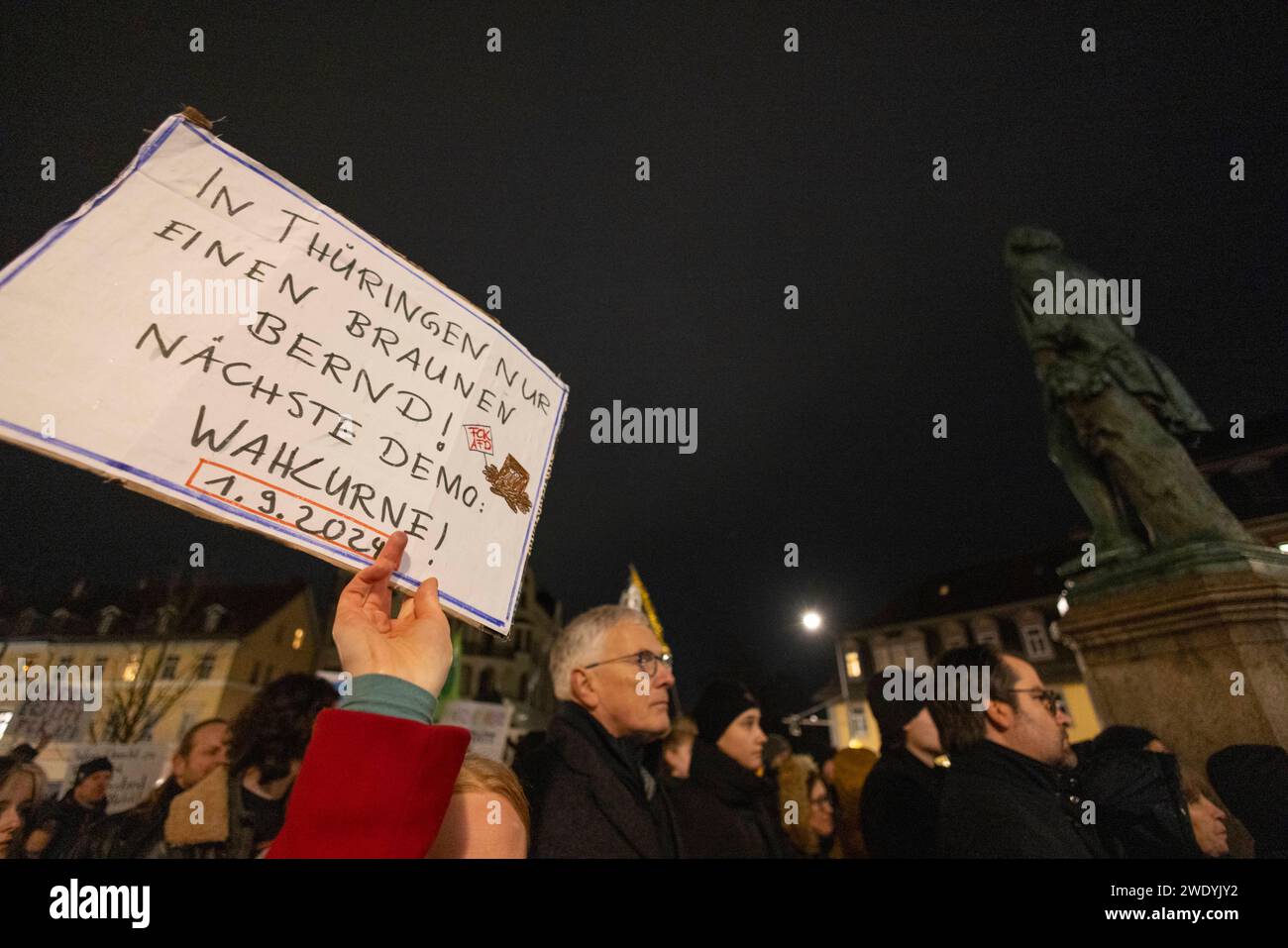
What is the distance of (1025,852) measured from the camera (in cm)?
198

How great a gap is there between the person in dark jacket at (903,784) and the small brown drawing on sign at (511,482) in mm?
2759

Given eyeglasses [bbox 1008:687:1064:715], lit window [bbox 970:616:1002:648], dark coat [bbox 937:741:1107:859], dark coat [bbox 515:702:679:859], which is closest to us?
dark coat [bbox 515:702:679:859]

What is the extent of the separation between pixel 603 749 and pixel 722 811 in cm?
129

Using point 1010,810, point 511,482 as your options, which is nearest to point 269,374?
point 511,482

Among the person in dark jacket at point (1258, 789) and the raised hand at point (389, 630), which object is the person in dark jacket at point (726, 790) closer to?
the raised hand at point (389, 630)

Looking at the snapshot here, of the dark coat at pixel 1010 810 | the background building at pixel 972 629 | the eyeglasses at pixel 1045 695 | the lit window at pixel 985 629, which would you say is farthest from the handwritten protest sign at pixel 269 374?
the lit window at pixel 985 629

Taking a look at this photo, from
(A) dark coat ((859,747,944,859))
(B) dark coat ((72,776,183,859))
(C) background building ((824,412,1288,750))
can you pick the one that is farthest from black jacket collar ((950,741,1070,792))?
(C) background building ((824,412,1288,750))

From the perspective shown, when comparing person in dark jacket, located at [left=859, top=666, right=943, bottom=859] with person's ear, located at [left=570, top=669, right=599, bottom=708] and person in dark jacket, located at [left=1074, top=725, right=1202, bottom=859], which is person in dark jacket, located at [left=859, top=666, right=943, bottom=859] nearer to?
person in dark jacket, located at [left=1074, top=725, right=1202, bottom=859]

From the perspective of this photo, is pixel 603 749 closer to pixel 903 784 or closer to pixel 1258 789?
pixel 903 784

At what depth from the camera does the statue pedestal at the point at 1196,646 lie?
122 inches

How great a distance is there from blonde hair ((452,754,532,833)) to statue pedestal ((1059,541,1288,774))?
3747mm

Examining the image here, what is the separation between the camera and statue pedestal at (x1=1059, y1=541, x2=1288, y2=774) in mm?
3098

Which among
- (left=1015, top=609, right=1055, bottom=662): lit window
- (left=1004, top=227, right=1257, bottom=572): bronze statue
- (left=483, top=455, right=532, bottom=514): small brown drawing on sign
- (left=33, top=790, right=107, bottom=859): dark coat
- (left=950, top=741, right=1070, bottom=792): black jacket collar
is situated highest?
(left=1004, top=227, right=1257, bottom=572): bronze statue
